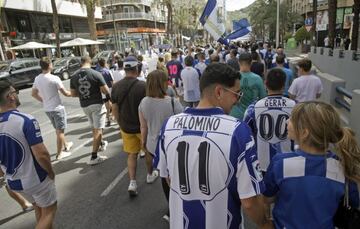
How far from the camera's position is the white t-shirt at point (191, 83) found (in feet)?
24.1

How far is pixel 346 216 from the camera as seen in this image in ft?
5.82

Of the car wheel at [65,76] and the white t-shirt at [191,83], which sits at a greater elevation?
the white t-shirt at [191,83]

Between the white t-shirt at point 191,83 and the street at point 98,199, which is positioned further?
the white t-shirt at point 191,83

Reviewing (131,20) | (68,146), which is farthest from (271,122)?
(131,20)

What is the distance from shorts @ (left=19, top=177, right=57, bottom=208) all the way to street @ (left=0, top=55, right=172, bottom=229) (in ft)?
3.39

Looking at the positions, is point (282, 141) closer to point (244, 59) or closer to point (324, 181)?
point (324, 181)

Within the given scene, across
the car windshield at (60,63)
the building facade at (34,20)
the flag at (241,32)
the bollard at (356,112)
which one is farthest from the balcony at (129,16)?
the bollard at (356,112)

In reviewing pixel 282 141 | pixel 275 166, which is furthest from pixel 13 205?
pixel 275 166

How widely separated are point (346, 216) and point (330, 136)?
0.47 metres

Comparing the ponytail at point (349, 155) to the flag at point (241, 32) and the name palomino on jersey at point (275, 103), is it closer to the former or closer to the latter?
the name palomino on jersey at point (275, 103)

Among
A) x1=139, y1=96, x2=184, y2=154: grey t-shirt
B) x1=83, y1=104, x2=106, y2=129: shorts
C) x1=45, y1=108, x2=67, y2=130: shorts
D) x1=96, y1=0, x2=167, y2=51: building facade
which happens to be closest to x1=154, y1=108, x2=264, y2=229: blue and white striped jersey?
x1=139, y1=96, x2=184, y2=154: grey t-shirt

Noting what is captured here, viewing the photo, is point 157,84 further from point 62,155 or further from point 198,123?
point 62,155

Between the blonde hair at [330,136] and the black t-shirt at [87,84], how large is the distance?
4.81 meters

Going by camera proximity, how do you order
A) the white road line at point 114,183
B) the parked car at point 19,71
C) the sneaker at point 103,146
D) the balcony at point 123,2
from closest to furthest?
the white road line at point 114,183
the sneaker at point 103,146
the parked car at point 19,71
the balcony at point 123,2
